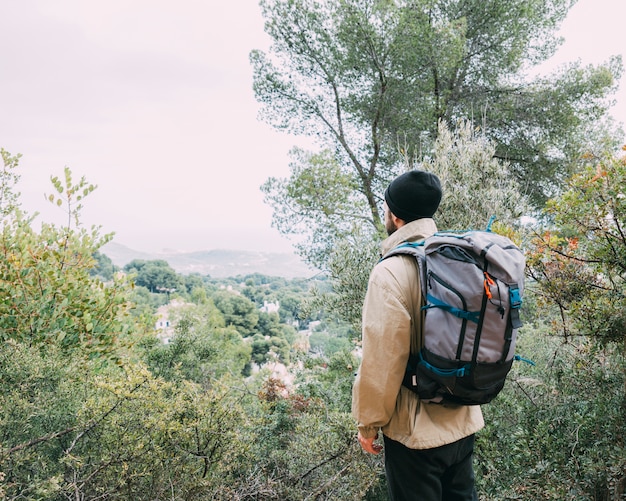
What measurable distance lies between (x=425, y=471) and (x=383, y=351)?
0.60 meters

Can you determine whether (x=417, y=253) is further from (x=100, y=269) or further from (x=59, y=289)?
(x=100, y=269)

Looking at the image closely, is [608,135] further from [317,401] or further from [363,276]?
[317,401]

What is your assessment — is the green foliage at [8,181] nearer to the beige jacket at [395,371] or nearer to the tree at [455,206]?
the tree at [455,206]

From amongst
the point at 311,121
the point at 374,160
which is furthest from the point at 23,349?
the point at 311,121

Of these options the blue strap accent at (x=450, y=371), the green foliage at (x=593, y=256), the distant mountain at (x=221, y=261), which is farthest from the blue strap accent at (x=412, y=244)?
the distant mountain at (x=221, y=261)

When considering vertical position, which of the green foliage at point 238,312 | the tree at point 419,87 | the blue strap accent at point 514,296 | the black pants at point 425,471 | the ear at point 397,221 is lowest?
the green foliage at point 238,312

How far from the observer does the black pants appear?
5.78ft

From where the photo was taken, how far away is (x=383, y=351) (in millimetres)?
1719

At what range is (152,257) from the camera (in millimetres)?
57625

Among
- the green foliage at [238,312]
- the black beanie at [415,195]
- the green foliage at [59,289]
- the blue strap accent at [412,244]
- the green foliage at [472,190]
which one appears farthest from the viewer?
the green foliage at [238,312]

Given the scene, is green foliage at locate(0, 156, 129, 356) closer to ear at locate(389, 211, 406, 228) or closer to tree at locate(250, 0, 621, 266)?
ear at locate(389, 211, 406, 228)

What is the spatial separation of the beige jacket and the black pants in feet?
0.26

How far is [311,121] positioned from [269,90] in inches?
62.4

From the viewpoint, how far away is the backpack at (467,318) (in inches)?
64.7
